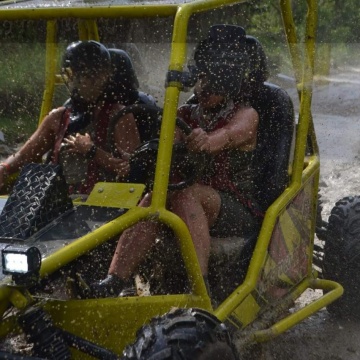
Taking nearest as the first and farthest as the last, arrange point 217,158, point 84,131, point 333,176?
point 217,158
point 84,131
point 333,176

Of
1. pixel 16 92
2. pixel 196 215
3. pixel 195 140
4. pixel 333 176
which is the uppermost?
pixel 195 140

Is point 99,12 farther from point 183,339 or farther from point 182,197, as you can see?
point 183,339

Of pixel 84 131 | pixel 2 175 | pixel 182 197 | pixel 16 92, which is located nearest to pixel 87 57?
pixel 84 131

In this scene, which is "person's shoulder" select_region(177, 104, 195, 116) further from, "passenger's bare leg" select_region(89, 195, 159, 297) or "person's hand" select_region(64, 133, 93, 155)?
"passenger's bare leg" select_region(89, 195, 159, 297)

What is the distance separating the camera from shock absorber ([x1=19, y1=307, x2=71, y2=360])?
9.80ft

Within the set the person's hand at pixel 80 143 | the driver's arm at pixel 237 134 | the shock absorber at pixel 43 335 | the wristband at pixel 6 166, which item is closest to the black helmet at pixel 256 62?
the driver's arm at pixel 237 134

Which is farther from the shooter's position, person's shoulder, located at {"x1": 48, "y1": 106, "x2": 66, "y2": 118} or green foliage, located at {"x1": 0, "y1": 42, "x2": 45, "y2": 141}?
green foliage, located at {"x1": 0, "y1": 42, "x2": 45, "y2": 141}

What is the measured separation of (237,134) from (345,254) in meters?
1.21

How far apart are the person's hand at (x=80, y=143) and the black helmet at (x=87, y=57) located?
358 mm

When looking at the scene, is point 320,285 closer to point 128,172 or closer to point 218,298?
point 218,298

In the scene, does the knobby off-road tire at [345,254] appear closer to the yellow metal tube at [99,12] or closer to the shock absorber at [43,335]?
the yellow metal tube at [99,12]

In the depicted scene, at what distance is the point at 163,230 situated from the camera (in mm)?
3756

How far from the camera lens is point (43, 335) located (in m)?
3.00

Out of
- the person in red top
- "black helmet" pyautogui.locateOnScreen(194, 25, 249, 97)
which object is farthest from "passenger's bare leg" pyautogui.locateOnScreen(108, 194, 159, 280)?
"black helmet" pyautogui.locateOnScreen(194, 25, 249, 97)
